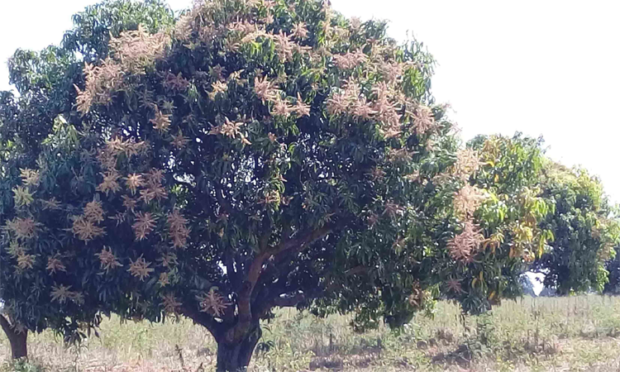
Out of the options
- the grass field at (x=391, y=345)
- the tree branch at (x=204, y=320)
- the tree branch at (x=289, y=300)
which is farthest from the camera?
the grass field at (x=391, y=345)

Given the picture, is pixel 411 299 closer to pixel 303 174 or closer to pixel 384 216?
pixel 384 216

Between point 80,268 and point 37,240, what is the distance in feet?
2.00

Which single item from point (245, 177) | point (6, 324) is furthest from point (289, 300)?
point (6, 324)

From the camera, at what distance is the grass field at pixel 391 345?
1334 centimetres

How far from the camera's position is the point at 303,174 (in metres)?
8.54

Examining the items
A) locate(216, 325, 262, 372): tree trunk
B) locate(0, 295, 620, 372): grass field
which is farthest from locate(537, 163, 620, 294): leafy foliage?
locate(216, 325, 262, 372): tree trunk

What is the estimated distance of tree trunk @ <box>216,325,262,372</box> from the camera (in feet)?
33.5

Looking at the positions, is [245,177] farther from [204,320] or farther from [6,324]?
[6,324]

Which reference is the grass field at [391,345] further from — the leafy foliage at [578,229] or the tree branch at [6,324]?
the leafy foliage at [578,229]

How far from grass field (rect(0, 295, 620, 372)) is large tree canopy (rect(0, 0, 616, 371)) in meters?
3.30

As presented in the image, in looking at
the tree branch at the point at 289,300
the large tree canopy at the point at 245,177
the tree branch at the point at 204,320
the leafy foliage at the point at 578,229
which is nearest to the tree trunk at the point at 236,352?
the tree branch at the point at 204,320

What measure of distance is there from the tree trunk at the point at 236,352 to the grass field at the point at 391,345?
0.84 meters

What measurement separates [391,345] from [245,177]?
1029 cm

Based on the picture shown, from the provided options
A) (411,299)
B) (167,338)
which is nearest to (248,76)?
(411,299)
